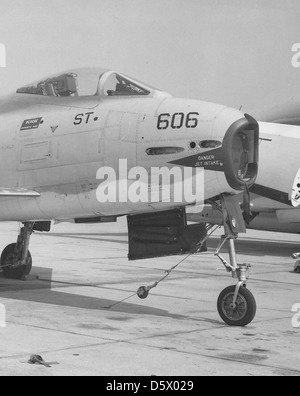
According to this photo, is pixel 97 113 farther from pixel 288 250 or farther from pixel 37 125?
pixel 288 250

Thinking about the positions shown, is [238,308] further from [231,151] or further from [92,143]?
[92,143]

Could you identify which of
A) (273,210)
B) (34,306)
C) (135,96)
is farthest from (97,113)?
(273,210)

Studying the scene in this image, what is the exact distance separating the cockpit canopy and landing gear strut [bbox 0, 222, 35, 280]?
91.5 inches

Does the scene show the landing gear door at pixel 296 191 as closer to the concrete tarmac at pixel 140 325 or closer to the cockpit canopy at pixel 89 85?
the concrete tarmac at pixel 140 325

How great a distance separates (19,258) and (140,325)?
4.08 m

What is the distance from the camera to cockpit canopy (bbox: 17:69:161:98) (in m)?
9.03

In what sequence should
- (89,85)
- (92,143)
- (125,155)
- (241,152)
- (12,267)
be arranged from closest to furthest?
(241,152) → (125,155) → (92,143) → (89,85) → (12,267)

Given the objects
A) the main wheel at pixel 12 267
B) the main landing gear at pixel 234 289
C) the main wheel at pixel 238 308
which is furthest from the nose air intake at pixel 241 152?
the main wheel at pixel 12 267

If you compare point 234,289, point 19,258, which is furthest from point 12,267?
point 234,289

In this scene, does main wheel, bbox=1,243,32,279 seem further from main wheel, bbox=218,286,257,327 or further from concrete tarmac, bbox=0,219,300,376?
main wheel, bbox=218,286,257,327

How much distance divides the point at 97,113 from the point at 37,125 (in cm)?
93

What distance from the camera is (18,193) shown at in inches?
358

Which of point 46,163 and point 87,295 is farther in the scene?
point 87,295
